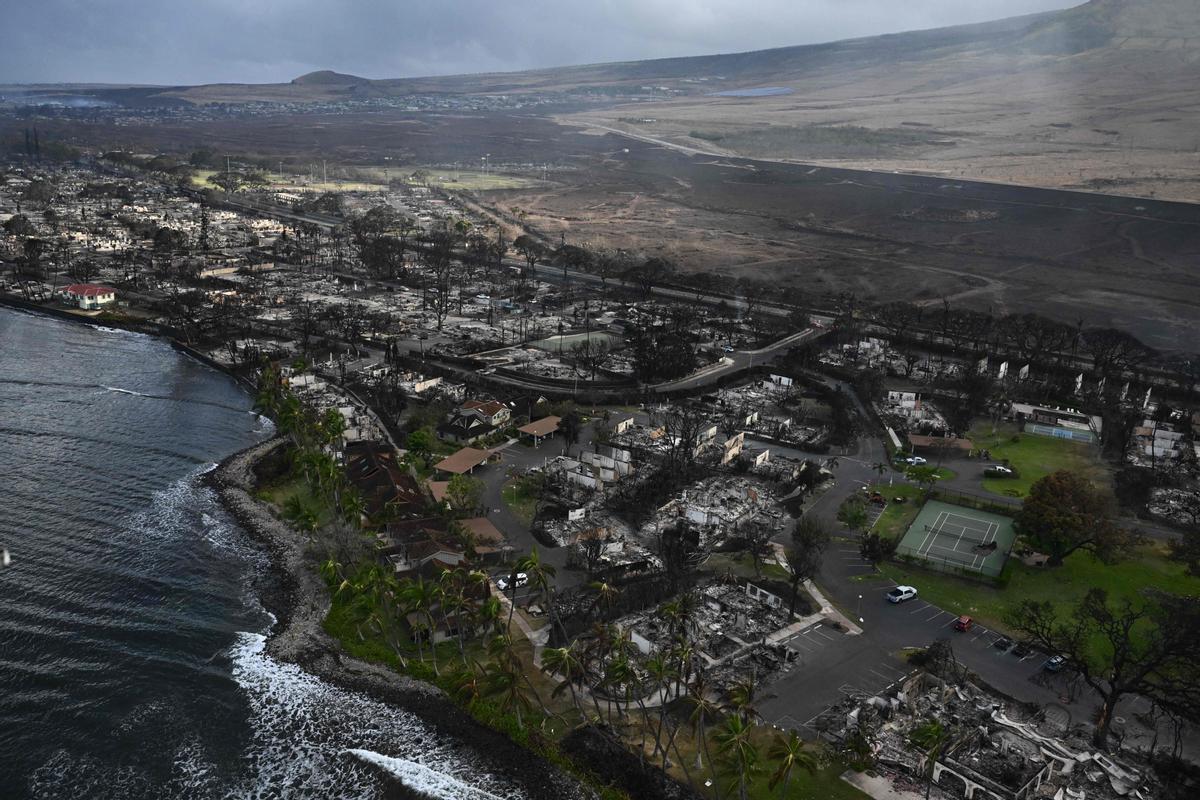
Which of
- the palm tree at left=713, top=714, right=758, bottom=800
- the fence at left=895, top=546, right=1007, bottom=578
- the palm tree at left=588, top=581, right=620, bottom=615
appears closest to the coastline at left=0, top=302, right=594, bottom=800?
the palm tree at left=713, top=714, right=758, bottom=800

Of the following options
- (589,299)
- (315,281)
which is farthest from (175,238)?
(589,299)

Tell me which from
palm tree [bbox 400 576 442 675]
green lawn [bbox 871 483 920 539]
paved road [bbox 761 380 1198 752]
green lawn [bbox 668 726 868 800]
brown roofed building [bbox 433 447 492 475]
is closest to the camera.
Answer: green lawn [bbox 668 726 868 800]

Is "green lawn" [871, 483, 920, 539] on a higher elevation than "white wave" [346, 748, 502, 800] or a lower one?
lower

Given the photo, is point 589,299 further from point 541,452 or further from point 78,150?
point 78,150

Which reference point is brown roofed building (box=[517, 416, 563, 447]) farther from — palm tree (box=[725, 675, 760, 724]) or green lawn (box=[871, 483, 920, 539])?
palm tree (box=[725, 675, 760, 724])

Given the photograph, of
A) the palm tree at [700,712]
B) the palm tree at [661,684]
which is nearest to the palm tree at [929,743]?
the palm tree at [700,712]

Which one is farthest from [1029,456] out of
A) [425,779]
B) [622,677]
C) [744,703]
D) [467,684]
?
[425,779]

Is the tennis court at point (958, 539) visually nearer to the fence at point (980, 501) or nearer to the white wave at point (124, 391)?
the fence at point (980, 501)
